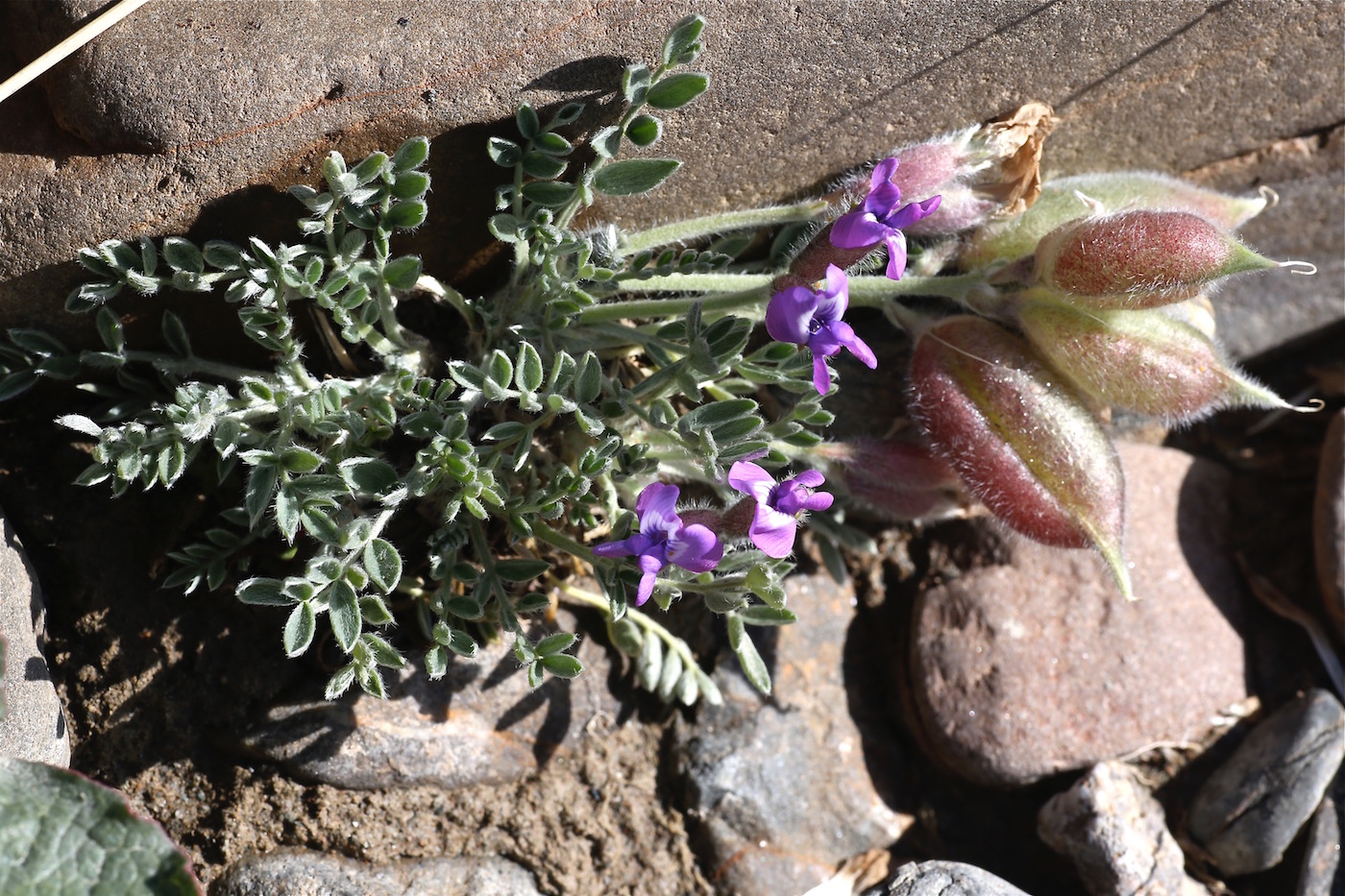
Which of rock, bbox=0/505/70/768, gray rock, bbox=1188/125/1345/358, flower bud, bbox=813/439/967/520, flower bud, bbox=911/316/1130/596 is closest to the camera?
rock, bbox=0/505/70/768

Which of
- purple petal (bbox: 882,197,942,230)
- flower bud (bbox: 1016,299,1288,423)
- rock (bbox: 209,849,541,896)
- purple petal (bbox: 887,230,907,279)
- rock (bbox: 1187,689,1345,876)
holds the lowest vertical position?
rock (bbox: 1187,689,1345,876)

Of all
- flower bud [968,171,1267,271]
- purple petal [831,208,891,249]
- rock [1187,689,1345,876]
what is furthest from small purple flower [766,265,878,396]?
rock [1187,689,1345,876]

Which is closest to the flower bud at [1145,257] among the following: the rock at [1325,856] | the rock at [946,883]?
the rock at [946,883]

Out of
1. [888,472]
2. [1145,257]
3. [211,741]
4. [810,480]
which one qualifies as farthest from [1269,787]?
[211,741]

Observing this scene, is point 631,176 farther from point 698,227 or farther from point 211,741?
point 211,741

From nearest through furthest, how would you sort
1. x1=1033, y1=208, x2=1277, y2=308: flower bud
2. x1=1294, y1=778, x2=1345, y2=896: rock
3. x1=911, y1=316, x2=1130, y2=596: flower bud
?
x1=1033, y1=208, x2=1277, y2=308: flower bud < x1=911, y1=316, x2=1130, y2=596: flower bud < x1=1294, y1=778, x2=1345, y2=896: rock

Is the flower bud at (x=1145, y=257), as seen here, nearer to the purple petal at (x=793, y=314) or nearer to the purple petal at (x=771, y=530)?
the purple petal at (x=793, y=314)

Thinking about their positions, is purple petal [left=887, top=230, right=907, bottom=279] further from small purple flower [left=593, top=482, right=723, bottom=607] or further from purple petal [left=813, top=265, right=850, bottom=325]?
small purple flower [left=593, top=482, right=723, bottom=607]
